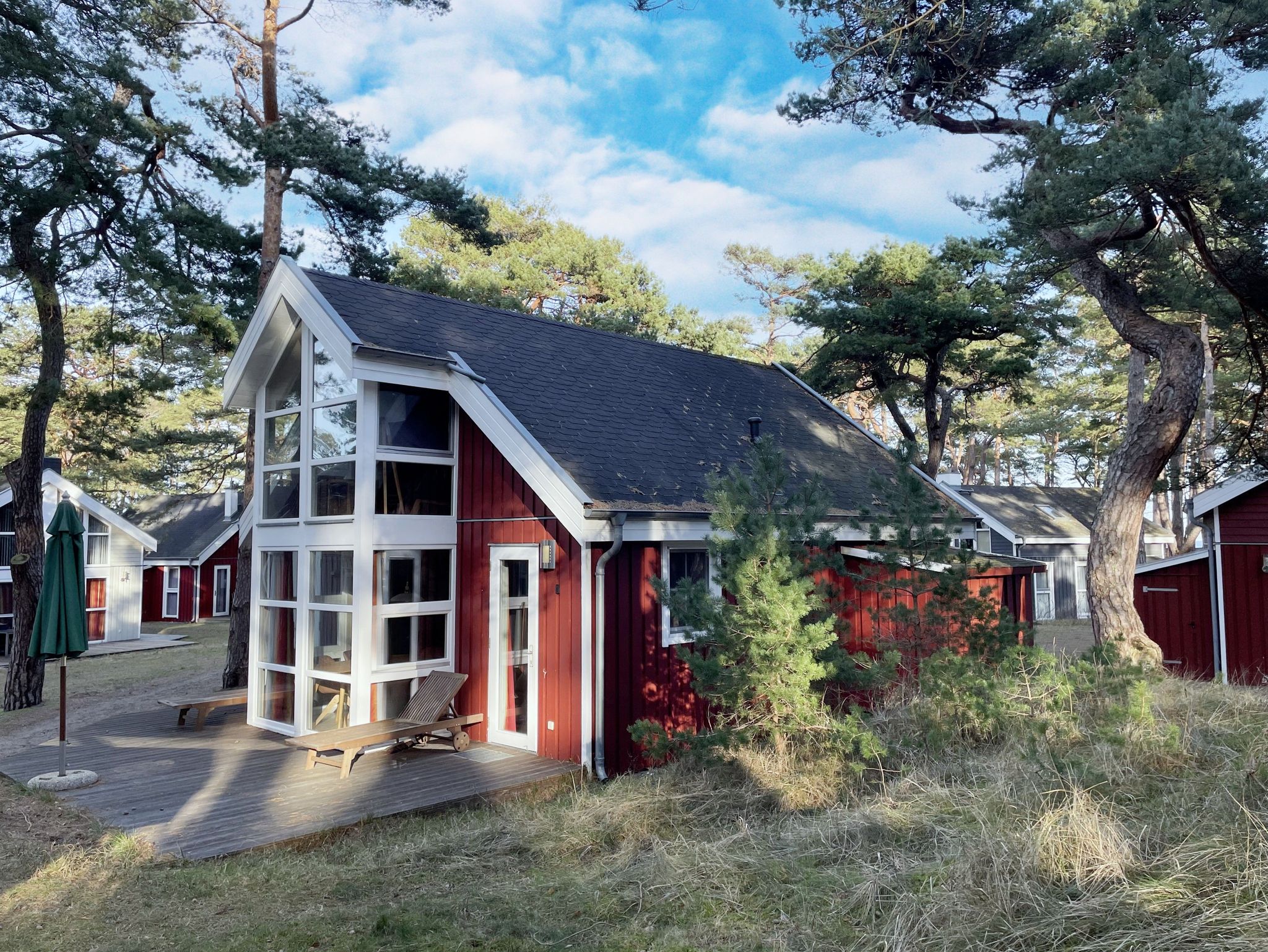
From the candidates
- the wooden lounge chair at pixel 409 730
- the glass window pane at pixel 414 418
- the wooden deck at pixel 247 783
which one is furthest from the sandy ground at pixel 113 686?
the glass window pane at pixel 414 418

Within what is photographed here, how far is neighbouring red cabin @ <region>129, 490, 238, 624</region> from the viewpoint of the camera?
31.9m

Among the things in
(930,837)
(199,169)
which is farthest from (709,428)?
(199,169)

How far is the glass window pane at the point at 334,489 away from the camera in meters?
9.65

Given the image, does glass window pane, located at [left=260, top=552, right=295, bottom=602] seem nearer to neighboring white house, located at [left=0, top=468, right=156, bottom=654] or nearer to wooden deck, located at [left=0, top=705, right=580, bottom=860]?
wooden deck, located at [left=0, top=705, right=580, bottom=860]

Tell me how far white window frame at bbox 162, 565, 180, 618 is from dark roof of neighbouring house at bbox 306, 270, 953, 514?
2573 cm

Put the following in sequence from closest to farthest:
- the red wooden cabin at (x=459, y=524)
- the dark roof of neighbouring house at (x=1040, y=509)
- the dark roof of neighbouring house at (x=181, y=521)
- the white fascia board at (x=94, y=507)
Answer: the red wooden cabin at (x=459, y=524)
the white fascia board at (x=94, y=507)
the dark roof of neighbouring house at (x=1040, y=509)
the dark roof of neighbouring house at (x=181, y=521)

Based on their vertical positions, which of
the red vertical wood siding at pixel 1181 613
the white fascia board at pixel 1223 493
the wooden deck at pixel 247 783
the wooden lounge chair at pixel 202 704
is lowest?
the wooden deck at pixel 247 783

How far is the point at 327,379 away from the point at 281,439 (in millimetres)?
1346

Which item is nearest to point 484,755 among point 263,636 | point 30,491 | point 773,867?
point 263,636

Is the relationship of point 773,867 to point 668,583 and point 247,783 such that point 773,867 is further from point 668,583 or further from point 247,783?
point 247,783

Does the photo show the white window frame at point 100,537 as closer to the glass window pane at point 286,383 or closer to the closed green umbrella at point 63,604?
the glass window pane at point 286,383

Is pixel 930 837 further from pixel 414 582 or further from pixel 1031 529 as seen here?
pixel 1031 529

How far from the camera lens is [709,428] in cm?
1203

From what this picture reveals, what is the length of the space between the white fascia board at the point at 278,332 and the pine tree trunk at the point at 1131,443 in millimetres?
9502
